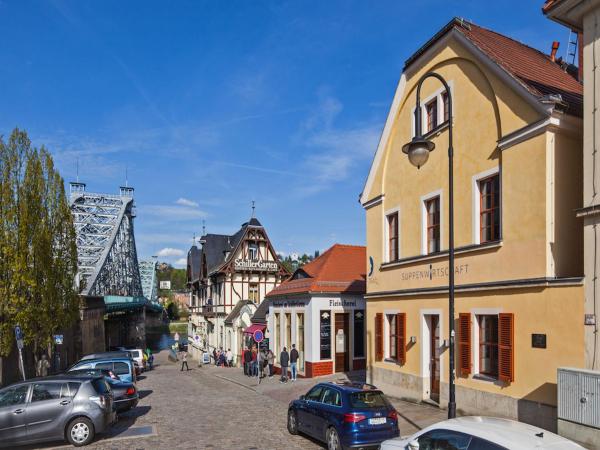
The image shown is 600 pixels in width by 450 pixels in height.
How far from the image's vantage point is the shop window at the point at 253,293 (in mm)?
47656

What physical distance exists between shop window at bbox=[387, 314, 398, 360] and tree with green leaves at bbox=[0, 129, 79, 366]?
48.0 ft

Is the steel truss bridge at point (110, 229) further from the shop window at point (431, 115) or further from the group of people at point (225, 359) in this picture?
the shop window at point (431, 115)

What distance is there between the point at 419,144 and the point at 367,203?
1083cm

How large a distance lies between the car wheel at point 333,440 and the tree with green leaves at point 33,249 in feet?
49.8

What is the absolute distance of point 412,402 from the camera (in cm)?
1716

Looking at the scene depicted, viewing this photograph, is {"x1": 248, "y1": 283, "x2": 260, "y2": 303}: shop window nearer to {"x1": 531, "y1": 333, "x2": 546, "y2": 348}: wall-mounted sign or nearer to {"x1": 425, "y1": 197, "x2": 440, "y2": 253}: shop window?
{"x1": 425, "y1": 197, "x2": 440, "y2": 253}: shop window

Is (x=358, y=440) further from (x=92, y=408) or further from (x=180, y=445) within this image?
(x=92, y=408)

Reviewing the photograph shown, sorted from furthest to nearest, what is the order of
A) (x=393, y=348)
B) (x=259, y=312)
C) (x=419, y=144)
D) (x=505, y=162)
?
(x=259, y=312)
(x=393, y=348)
(x=505, y=162)
(x=419, y=144)

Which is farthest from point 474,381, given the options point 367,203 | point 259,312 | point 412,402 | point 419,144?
point 259,312

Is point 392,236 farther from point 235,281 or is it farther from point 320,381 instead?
point 235,281

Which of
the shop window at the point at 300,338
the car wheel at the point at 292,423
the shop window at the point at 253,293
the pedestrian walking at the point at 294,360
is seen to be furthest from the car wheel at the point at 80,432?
the shop window at the point at 253,293

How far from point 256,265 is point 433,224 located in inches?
Answer: 1243

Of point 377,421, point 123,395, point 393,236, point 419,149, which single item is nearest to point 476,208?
point 393,236

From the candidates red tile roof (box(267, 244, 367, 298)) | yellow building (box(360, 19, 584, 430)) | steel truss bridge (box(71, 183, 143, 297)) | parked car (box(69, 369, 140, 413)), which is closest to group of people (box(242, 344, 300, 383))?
red tile roof (box(267, 244, 367, 298))
